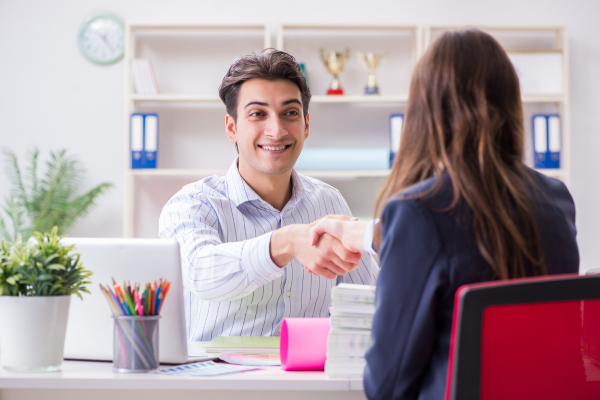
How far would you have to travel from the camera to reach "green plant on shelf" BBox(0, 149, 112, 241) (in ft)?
11.1

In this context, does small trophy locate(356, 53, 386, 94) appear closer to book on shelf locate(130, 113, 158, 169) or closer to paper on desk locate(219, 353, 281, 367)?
book on shelf locate(130, 113, 158, 169)

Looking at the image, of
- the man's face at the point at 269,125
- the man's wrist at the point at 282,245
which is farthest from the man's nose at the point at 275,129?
the man's wrist at the point at 282,245

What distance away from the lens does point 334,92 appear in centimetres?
349

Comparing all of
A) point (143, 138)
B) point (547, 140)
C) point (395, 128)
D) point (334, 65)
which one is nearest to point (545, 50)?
point (547, 140)

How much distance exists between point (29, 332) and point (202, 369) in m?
0.32

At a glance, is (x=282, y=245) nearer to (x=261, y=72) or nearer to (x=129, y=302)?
(x=129, y=302)

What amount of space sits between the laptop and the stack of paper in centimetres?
31

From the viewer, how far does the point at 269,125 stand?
1.85 m

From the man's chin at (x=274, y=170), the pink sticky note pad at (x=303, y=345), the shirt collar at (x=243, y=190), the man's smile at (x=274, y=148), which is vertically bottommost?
the pink sticky note pad at (x=303, y=345)

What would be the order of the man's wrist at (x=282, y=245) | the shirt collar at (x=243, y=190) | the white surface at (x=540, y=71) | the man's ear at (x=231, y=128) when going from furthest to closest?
the white surface at (x=540, y=71), the man's ear at (x=231, y=128), the shirt collar at (x=243, y=190), the man's wrist at (x=282, y=245)

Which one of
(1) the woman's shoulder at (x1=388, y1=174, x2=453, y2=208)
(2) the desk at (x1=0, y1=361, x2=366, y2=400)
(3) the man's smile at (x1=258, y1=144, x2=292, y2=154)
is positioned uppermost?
(3) the man's smile at (x1=258, y1=144, x2=292, y2=154)

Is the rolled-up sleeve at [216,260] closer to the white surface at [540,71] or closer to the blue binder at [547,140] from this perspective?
the blue binder at [547,140]

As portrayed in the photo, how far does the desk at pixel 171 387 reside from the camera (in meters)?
0.97

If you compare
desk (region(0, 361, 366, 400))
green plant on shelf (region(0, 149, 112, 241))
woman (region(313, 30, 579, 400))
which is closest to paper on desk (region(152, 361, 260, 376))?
desk (region(0, 361, 366, 400))
